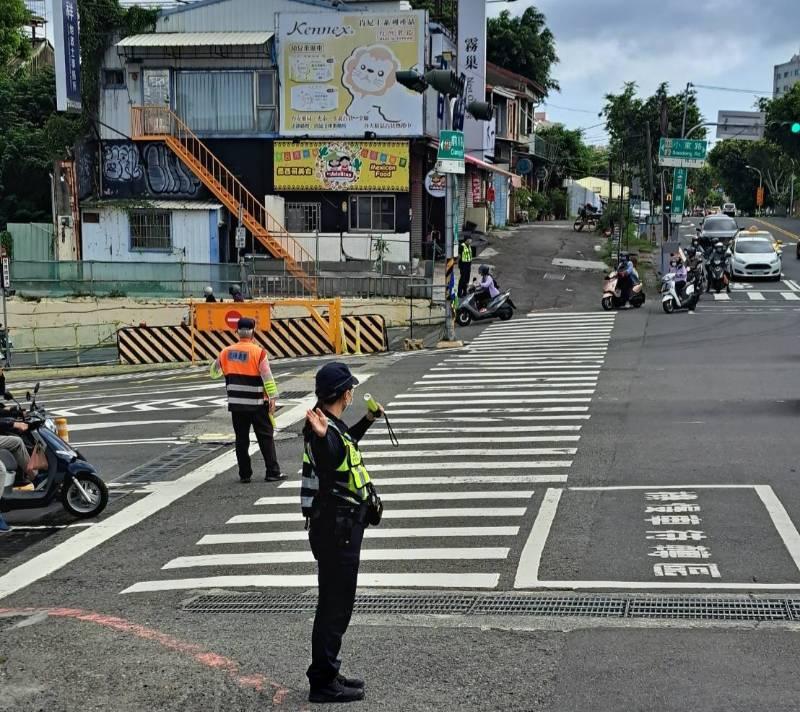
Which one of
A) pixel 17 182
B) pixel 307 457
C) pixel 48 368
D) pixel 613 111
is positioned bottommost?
pixel 48 368

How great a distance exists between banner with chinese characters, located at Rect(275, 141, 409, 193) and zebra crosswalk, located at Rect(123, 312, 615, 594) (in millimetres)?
17968

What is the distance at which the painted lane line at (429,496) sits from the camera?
11.9 meters

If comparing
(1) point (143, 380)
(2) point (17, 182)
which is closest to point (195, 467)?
(1) point (143, 380)

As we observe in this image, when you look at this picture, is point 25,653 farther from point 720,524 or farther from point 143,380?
point 143,380

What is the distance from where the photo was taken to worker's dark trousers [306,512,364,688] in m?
6.27

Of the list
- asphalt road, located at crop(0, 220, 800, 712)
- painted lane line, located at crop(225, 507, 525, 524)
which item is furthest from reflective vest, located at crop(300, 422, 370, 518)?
painted lane line, located at crop(225, 507, 525, 524)

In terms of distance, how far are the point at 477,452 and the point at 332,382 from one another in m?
8.05

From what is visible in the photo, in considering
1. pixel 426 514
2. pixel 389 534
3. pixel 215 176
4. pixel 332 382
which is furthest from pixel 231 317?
pixel 332 382

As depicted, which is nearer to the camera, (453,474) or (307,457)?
(307,457)

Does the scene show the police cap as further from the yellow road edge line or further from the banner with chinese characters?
the yellow road edge line

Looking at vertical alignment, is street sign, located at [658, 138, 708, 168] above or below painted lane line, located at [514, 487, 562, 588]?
above

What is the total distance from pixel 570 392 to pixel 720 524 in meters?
8.89

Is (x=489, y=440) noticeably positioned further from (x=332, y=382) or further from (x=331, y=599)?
(x=331, y=599)

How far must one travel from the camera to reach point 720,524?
10.3 metres
